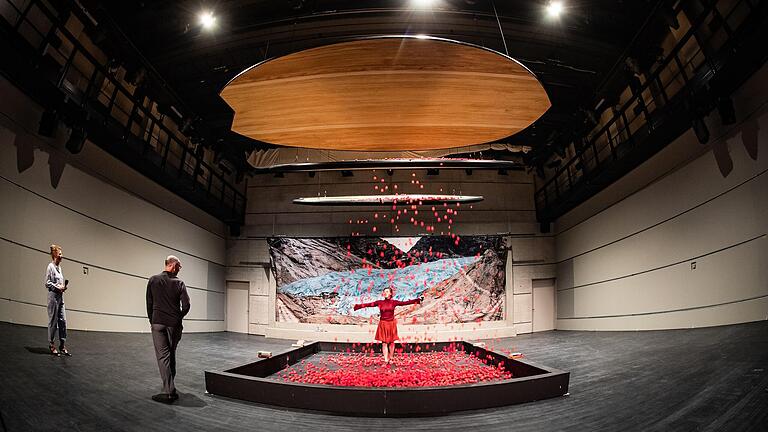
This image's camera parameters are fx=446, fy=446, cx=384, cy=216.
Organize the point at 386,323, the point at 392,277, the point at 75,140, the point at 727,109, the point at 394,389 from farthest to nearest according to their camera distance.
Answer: the point at 392,277, the point at 386,323, the point at 75,140, the point at 727,109, the point at 394,389

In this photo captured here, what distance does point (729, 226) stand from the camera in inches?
256

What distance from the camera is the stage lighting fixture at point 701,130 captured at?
644cm

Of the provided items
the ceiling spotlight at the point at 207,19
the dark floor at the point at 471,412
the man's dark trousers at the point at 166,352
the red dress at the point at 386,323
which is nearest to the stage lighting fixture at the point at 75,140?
the ceiling spotlight at the point at 207,19

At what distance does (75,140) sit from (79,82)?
138 cm

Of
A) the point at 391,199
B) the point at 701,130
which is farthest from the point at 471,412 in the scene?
the point at 391,199

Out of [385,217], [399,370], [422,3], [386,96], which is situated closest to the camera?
[386,96]

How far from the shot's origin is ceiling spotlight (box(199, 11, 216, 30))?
285 inches

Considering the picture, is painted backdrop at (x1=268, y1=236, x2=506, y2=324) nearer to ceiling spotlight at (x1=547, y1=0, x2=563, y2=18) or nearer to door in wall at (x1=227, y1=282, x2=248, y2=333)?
door in wall at (x1=227, y1=282, x2=248, y2=333)

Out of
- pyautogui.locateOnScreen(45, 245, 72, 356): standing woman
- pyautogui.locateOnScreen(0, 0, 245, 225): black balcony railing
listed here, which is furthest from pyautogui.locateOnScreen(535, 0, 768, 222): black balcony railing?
pyautogui.locateOnScreen(0, 0, 245, 225): black balcony railing

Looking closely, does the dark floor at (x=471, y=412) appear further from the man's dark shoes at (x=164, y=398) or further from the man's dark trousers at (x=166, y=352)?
the man's dark trousers at (x=166, y=352)

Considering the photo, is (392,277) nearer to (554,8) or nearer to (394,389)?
(554,8)

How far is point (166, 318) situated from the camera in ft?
13.4

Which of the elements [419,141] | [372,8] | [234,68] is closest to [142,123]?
[234,68]

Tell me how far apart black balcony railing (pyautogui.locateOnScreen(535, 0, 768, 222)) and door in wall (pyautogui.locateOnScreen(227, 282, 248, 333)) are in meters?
10.1
